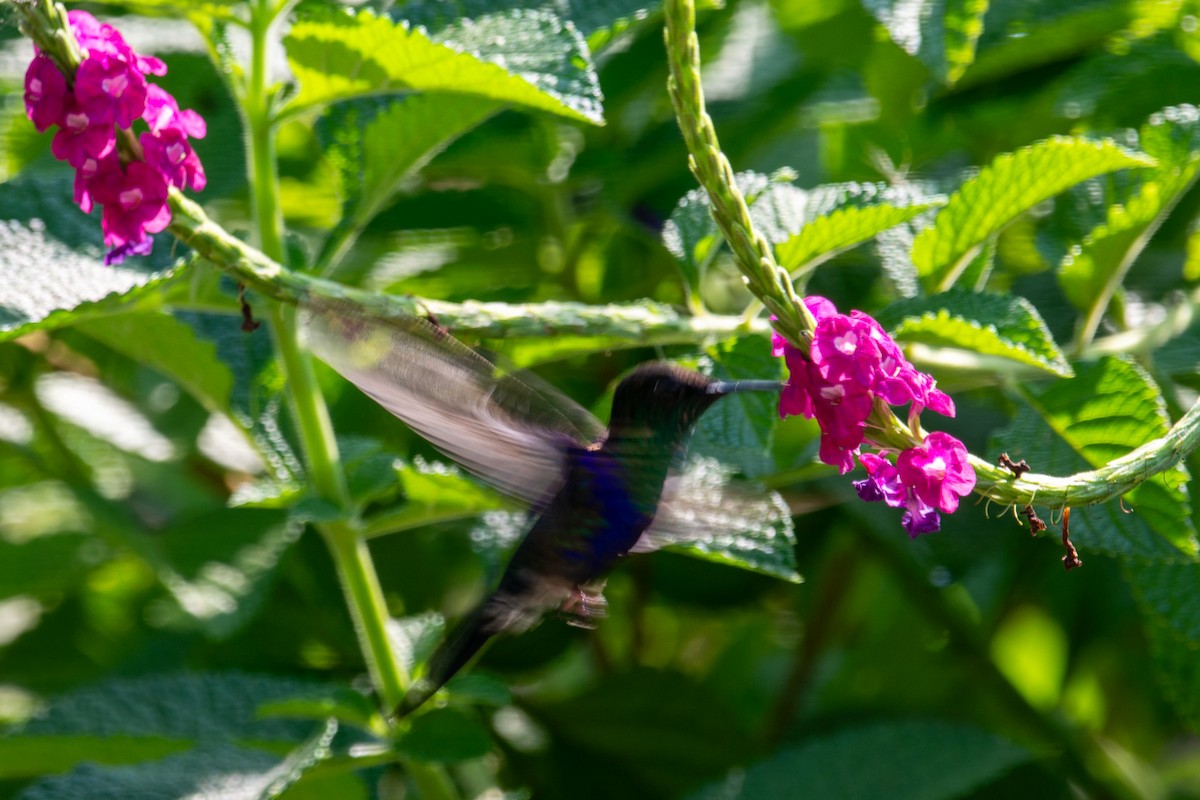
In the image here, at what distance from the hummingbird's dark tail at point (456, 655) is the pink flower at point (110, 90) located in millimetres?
437

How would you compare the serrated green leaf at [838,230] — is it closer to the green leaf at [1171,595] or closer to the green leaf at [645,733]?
the green leaf at [1171,595]

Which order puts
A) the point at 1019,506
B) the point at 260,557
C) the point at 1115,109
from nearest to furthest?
the point at 1019,506, the point at 1115,109, the point at 260,557

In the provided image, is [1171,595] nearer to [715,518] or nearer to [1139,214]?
[1139,214]

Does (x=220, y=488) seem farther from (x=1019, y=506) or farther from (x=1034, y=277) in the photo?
(x=1019, y=506)

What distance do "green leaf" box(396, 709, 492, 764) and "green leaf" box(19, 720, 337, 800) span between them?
0.24ft

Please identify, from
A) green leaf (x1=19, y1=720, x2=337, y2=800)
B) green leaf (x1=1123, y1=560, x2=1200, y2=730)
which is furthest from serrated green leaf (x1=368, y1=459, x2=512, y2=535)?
green leaf (x1=1123, y1=560, x2=1200, y2=730)

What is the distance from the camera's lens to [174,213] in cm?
94

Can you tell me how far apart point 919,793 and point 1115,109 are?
77cm

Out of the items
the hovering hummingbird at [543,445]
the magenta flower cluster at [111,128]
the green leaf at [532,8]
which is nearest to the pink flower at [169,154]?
the magenta flower cluster at [111,128]

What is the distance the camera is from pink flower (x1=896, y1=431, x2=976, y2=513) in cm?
77

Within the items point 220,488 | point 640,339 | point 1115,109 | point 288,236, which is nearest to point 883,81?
point 1115,109

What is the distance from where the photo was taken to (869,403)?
2.49 feet

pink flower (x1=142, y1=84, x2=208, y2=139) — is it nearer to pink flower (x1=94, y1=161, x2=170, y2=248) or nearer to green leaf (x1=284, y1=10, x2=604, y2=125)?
pink flower (x1=94, y1=161, x2=170, y2=248)

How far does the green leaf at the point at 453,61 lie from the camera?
0.99m
